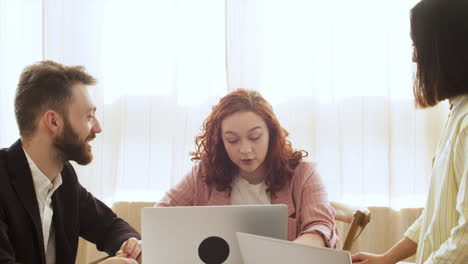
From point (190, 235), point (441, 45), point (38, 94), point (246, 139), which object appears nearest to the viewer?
point (441, 45)

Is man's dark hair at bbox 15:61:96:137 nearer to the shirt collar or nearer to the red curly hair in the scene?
the shirt collar

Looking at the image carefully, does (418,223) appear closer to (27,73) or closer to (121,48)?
(27,73)

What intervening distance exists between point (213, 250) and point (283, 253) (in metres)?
0.29

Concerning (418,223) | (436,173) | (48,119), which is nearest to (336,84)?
(418,223)

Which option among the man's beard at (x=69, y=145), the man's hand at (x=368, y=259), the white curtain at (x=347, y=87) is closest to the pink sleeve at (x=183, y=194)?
Answer: the man's beard at (x=69, y=145)

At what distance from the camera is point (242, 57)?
7.69 ft

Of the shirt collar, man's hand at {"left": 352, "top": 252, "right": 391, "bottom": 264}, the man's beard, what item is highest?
the man's beard

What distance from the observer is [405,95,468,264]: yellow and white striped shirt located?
881 millimetres

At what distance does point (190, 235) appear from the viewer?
1136 mm

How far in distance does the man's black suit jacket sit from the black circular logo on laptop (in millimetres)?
488

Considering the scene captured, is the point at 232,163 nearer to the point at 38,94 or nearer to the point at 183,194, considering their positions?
the point at 183,194

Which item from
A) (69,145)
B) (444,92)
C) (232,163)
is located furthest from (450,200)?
(69,145)

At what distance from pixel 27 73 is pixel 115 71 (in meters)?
0.95

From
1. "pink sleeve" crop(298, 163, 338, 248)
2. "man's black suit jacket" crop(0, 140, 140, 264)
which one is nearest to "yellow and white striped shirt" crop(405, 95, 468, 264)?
"pink sleeve" crop(298, 163, 338, 248)
